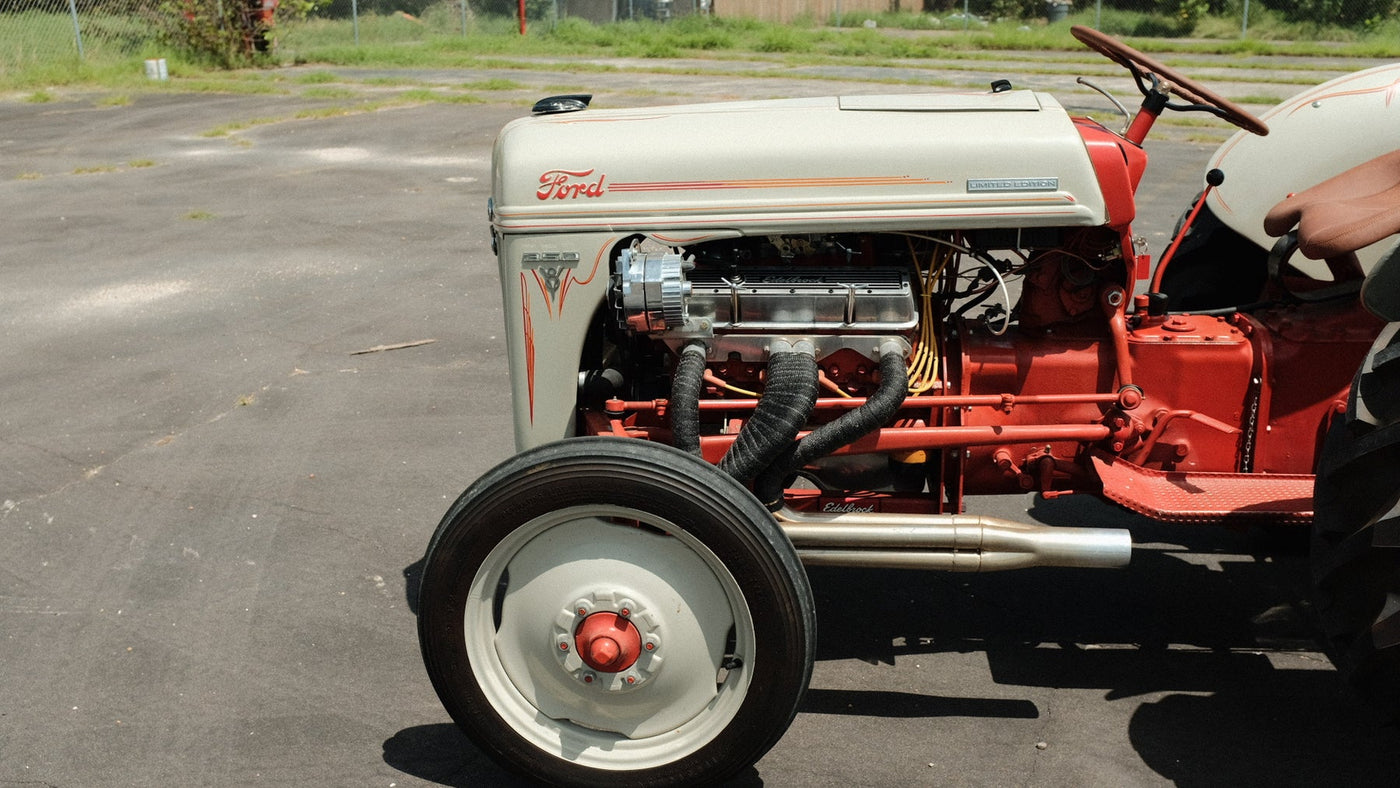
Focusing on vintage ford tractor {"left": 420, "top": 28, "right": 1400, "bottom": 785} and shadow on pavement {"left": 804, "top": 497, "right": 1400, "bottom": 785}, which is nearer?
vintage ford tractor {"left": 420, "top": 28, "right": 1400, "bottom": 785}

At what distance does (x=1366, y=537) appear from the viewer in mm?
2777

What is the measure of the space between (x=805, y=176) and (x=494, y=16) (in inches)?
1031

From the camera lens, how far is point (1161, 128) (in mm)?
13359

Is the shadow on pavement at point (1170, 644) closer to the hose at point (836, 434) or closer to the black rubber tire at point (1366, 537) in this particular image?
the black rubber tire at point (1366, 537)

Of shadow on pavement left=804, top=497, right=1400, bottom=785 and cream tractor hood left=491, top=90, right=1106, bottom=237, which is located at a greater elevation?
cream tractor hood left=491, top=90, right=1106, bottom=237

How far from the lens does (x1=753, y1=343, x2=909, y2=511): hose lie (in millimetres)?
3170

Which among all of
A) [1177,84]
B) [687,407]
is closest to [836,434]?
[687,407]

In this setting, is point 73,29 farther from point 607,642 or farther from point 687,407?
point 607,642

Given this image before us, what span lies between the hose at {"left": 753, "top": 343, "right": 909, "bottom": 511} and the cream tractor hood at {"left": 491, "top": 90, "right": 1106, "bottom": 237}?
1.47 feet

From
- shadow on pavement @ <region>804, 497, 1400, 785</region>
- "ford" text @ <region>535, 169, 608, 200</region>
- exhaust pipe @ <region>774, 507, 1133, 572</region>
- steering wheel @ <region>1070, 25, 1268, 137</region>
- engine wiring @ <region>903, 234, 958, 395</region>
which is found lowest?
shadow on pavement @ <region>804, 497, 1400, 785</region>

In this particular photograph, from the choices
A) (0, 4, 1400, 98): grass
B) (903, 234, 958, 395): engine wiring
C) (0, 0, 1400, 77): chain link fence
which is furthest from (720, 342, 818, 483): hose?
(0, 0, 1400, 77): chain link fence

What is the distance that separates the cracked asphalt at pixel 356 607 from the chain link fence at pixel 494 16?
14.7 metres

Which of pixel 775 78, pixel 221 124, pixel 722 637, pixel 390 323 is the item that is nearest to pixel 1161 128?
pixel 775 78

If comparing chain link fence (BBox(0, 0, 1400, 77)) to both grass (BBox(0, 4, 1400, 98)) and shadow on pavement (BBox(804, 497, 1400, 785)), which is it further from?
shadow on pavement (BBox(804, 497, 1400, 785))
